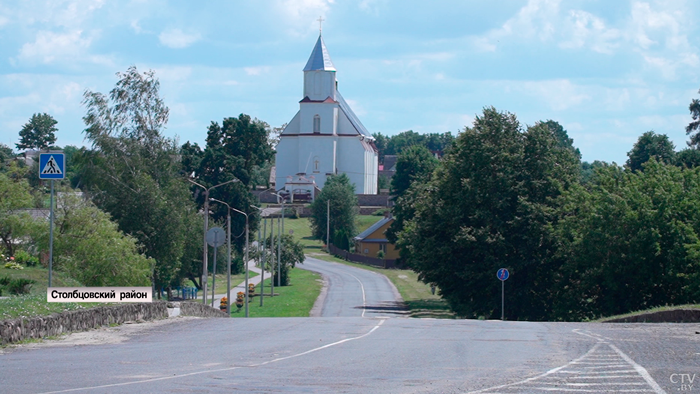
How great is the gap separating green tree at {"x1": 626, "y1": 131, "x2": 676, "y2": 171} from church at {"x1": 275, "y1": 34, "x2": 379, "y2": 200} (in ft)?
156

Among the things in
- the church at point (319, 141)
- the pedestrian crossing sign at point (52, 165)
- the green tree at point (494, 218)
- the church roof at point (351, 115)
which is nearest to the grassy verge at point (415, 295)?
the green tree at point (494, 218)

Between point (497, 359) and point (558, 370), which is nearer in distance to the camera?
point (558, 370)

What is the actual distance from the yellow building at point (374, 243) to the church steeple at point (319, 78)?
3496cm

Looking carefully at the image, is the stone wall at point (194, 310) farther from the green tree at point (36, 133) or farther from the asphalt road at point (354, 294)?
the green tree at point (36, 133)

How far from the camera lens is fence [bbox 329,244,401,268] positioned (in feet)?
291

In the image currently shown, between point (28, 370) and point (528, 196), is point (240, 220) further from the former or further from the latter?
point (28, 370)

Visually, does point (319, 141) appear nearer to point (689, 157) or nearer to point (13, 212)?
point (689, 157)

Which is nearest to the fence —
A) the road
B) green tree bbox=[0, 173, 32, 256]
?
green tree bbox=[0, 173, 32, 256]

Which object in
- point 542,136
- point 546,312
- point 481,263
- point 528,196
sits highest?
point 542,136

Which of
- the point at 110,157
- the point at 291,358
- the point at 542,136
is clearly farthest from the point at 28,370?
the point at 110,157

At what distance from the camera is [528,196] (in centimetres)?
3856

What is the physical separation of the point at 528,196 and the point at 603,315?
23.9 ft

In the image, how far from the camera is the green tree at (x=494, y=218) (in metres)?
37.7

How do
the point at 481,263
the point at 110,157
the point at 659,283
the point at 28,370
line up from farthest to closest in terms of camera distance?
the point at 110,157
the point at 481,263
the point at 659,283
the point at 28,370
